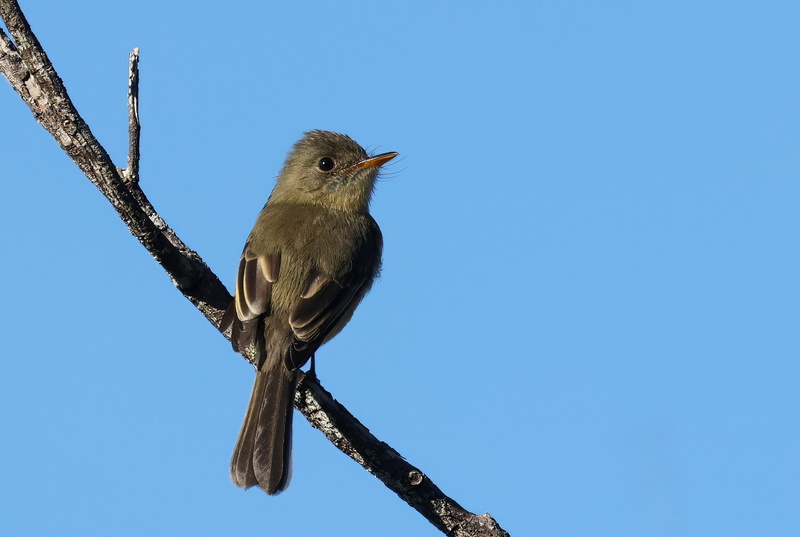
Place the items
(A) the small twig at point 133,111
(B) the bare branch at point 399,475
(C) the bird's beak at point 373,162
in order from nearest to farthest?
(B) the bare branch at point 399,475, (A) the small twig at point 133,111, (C) the bird's beak at point 373,162

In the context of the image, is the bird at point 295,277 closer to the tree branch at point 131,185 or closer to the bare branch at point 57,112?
the tree branch at point 131,185

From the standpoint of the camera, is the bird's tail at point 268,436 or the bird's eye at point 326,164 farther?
the bird's eye at point 326,164

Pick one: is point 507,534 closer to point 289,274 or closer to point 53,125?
point 289,274

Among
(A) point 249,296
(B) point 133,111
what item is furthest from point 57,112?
(A) point 249,296

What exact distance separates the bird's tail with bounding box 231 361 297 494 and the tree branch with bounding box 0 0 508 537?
325 millimetres

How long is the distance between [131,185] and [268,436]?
1.86 metres

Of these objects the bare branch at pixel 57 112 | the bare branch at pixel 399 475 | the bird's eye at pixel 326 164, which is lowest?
the bare branch at pixel 399 475

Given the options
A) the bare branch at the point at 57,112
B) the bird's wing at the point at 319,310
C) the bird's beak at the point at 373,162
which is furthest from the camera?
the bird's beak at the point at 373,162

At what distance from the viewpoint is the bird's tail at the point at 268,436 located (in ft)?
19.8

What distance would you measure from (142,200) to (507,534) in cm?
313

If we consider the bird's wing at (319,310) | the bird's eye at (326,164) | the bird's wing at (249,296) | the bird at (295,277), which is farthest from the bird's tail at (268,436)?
the bird's eye at (326,164)

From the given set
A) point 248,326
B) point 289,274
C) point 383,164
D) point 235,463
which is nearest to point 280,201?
point 383,164

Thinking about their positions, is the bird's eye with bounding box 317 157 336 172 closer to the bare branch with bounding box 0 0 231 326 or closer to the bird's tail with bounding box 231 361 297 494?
the bird's tail with bounding box 231 361 297 494

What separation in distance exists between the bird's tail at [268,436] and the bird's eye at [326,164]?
2.88 metres
